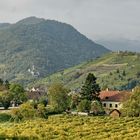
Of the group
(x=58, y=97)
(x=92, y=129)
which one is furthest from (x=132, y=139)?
(x=58, y=97)

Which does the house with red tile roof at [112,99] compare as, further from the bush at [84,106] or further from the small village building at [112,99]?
the bush at [84,106]

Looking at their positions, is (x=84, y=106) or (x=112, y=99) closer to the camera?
(x=84, y=106)

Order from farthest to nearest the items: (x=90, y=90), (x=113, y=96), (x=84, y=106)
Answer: (x=113, y=96) → (x=90, y=90) → (x=84, y=106)

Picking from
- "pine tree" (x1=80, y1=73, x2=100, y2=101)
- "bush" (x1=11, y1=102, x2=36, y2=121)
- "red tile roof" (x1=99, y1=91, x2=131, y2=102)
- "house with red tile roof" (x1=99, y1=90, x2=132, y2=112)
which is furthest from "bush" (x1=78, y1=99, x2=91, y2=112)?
"red tile roof" (x1=99, y1=91, x2=131, y2=102)

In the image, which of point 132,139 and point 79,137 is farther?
point 79,137

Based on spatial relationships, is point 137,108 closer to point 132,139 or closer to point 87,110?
point 87,110

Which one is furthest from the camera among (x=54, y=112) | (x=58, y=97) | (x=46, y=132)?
(x=58, y=97)

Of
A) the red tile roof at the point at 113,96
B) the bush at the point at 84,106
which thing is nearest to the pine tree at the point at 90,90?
the bush at the point at 84,106

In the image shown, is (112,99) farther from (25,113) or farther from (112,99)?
(25,113)

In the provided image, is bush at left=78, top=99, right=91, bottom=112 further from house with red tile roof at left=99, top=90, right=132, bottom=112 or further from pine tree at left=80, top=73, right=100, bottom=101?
house with red tile roof at left=99, top=90, right=132, bottom=112

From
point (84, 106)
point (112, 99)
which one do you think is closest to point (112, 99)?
point (112, 99)

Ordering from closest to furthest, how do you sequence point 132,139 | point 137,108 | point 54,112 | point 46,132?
point 132,139 < point 46,132 < point 137,108 < point 54,112

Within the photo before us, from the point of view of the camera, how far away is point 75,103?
134125 millimetres

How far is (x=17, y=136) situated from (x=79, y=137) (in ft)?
20.8
